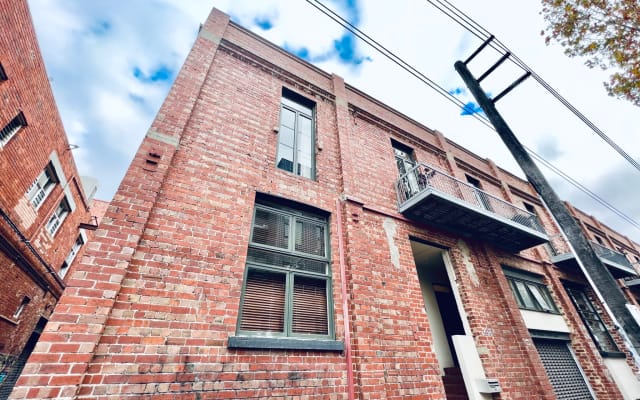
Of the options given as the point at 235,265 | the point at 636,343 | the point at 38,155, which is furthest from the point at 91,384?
the point at 38,155

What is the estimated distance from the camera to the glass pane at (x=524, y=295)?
7123 mm

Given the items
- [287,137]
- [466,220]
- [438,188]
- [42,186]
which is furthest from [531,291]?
[42,186]

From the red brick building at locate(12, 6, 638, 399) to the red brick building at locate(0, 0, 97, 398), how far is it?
18.6ft

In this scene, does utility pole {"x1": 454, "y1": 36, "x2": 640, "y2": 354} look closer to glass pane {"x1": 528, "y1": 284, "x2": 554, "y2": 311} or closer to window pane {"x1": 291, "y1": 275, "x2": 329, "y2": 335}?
window pane {"x1": 291, "y1": 275, "x2": 329, "y2": 335}

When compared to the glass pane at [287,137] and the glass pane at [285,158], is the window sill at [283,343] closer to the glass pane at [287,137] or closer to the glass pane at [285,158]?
the glass pane at [285,158]

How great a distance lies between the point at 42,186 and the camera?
920 cm

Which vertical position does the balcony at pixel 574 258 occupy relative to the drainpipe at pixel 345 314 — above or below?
above

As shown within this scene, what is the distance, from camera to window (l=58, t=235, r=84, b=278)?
39.3ft

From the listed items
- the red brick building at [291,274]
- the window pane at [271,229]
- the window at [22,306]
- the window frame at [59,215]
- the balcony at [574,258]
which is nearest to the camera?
the red brick building at [291,274]

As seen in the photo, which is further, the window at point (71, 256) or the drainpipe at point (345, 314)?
the window at point (71, 256)

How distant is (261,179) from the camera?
15.3 feet

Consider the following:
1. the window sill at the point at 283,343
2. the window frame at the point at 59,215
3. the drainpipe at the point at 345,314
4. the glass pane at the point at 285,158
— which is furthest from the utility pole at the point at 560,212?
the window frame at the point at 59,215

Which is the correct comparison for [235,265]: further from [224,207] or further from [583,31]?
[583,31]

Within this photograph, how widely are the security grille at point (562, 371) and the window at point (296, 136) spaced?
7295 mm
